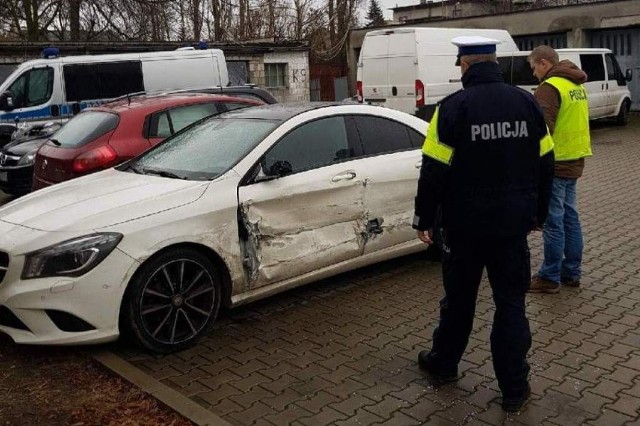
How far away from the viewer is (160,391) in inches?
156

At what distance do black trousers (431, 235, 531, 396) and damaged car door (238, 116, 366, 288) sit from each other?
158 centimetres

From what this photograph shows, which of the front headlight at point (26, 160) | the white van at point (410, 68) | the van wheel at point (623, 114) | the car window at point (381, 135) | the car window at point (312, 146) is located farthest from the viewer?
the van wheel at point (623, 114)

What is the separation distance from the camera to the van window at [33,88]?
1372cm

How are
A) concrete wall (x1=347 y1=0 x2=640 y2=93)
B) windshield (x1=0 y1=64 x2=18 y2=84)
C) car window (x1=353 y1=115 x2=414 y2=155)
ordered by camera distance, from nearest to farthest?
car window (x1=353 y1=115 x2=414 y2=155)
windshield (x1=0 y1=64 x2=18 y2=84)
concrete wall (x1=347 y1=0 x2=640 y2=93)

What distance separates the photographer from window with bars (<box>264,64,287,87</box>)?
75.7 ft

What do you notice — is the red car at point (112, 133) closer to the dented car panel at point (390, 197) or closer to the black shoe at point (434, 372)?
the dented car panel at point (390, 197)

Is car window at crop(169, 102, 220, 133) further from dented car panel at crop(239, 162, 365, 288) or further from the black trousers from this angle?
the black trousers

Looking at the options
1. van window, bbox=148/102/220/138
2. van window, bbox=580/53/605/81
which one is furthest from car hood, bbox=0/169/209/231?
van window, bbox=580/53/605/81

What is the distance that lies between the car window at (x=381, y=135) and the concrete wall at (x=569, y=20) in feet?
54.7

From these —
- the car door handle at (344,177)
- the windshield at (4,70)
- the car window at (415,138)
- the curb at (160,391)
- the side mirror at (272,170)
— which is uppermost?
the windshield at (4,70)

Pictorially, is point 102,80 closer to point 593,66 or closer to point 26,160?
point 26,160

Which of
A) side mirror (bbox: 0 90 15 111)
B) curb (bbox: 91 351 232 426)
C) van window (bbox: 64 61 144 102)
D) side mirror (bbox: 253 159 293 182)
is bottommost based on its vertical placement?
curb (bbox: 91 351 232 426)

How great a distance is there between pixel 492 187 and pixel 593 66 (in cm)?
1541

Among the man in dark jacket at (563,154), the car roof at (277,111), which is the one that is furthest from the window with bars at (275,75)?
the man in dark jacket at (563,154)
